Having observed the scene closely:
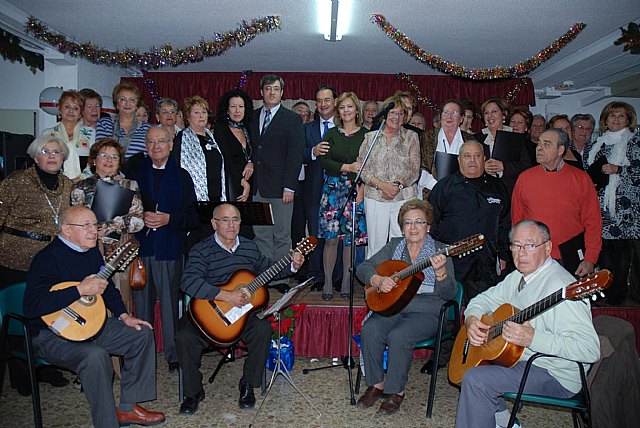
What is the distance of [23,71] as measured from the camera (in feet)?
26.6

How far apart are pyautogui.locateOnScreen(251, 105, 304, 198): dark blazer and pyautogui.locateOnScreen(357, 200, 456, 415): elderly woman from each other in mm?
1210

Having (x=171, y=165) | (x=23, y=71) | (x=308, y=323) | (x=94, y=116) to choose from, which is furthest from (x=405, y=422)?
(x=23, y=71)

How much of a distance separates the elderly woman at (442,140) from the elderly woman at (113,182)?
8.29ft

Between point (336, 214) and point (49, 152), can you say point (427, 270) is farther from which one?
point (49, 152)

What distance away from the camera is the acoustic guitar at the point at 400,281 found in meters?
3.29

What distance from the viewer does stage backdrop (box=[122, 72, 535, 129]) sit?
8.70m

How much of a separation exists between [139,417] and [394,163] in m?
2.68

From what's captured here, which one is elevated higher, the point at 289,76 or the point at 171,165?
the point at 289,76

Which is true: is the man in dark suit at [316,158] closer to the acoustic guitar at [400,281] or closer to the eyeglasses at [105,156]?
the acoustic guitar at [400,281]

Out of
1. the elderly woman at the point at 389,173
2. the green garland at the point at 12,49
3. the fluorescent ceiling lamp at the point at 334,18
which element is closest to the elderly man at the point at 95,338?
the elderly woman at the point at 389,173

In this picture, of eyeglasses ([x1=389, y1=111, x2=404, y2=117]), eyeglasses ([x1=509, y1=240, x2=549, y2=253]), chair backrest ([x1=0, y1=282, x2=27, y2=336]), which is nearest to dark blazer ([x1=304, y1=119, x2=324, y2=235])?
eyeglasses ([x1=389, y1=111, x2=404, y2=117])

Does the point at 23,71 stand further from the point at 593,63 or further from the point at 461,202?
the point at 593,63

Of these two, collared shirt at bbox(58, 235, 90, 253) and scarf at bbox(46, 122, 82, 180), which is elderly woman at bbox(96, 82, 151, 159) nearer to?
scarf at bbox(46, 122, 82, 180)

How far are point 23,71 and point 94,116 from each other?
4248 mm
